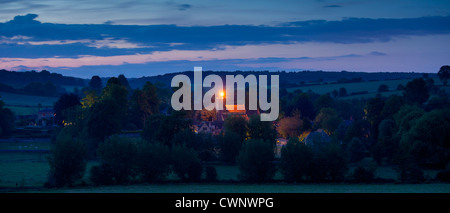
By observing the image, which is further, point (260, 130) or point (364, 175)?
point (260, 130)

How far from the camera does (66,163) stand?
3922 centimetres

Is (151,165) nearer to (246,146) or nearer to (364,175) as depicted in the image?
(246,146)

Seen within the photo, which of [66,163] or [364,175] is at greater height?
[66,163]

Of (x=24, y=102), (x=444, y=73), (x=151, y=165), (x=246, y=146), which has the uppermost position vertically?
(x=444, y=73)

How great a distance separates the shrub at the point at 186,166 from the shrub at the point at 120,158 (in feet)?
10.8

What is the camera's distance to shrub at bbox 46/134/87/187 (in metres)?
38.5

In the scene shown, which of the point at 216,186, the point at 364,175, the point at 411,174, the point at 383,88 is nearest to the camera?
the point at 216,186

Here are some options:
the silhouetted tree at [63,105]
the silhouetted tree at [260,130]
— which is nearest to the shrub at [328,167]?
the silhouetted tree at [260,130]

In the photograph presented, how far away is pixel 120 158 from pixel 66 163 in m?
4.10

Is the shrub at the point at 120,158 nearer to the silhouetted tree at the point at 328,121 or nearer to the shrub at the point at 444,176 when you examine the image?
the shrub at the point at 444,176

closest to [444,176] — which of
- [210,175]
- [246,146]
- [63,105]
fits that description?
[246,146]
